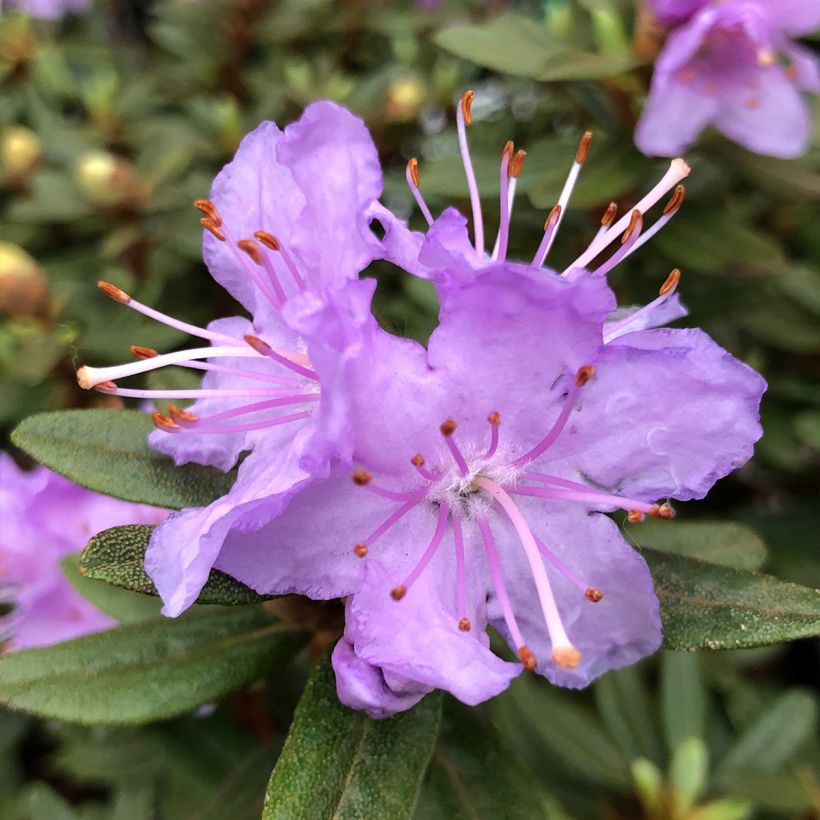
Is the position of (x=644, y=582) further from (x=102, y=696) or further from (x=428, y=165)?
(x=428, y=165)

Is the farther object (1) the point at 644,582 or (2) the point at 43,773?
(2) the point at 43,773

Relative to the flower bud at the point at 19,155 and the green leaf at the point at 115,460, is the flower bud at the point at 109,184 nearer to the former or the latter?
the flower bud at the point at 19,155

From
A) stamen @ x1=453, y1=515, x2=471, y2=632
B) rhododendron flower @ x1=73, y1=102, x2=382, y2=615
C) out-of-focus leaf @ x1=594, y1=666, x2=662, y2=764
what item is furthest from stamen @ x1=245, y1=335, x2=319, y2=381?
out-of-focus leaf @ x1=594, y1=666, x2=662, y2=764

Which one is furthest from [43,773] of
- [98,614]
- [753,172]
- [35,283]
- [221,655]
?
[753,172]

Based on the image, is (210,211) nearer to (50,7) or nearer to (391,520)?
(391,520)

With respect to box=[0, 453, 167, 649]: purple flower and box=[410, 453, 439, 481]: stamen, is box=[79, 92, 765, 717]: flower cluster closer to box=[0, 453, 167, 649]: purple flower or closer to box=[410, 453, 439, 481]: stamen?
box=[410, 453, 439, 481]: stamen

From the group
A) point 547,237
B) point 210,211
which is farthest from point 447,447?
point 210,211

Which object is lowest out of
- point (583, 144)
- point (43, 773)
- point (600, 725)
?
point (43, 773)

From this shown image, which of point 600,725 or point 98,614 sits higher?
point 98,614
